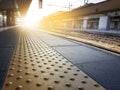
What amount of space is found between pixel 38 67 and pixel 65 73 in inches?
22.5

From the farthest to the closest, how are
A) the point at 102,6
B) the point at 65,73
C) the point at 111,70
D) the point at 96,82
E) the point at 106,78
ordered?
1. the point at 102,6
2. the point at 111,70
3. the point at 65,73
4. the point at 106,78
5. the point at 96,82

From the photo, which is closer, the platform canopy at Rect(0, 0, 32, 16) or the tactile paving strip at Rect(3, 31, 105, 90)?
the tactile paving strip at Rect(3, 31, 105, 90)

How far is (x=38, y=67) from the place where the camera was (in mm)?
2805

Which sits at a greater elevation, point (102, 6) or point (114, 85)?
point (102, 6)

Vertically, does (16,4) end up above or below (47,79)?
above

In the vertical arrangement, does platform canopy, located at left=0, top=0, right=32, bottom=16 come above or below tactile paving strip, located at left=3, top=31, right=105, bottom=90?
above

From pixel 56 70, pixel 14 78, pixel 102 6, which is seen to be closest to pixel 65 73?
pixel 56 70

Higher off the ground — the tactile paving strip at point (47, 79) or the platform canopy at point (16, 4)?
the platform canopy at point (16, 4)

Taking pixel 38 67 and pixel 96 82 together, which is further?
pixel 38 67

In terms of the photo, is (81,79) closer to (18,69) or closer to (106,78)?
(106,78)

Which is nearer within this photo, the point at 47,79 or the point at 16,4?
the point at 47,79

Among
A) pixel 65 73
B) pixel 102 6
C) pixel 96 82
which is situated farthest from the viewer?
pixel 102 6

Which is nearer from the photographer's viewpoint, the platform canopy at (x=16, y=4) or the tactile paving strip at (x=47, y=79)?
the tactile paving strip at (x=47, y=79)

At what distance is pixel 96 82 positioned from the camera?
2186 millimetres
